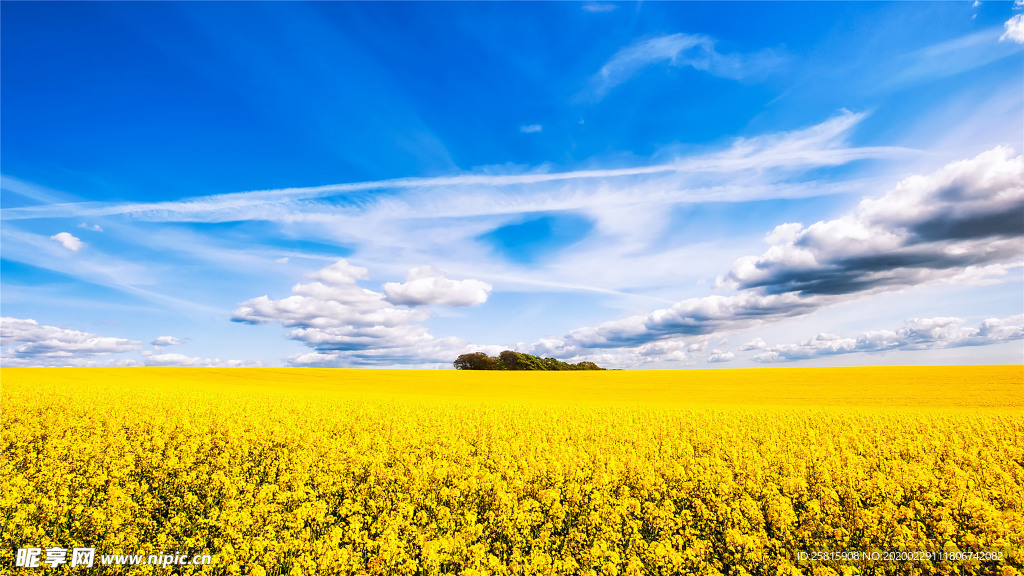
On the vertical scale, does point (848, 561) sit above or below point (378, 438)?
below

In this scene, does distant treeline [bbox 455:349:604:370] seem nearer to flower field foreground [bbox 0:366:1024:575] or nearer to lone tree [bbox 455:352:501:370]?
lone tree [bbox 455:352:501:370]

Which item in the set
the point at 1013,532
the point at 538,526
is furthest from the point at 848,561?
the point at 538,526

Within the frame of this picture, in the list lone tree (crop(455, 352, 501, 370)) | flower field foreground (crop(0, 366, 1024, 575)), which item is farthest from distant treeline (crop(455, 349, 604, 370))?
flower field foreground (crop(0, 366, 1024, 575))

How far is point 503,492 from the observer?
297 inches

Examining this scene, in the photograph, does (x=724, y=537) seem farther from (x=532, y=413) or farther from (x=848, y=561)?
(x=532, y=413)

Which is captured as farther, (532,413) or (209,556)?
(532,413)

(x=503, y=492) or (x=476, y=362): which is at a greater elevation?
(x=476, y=362)

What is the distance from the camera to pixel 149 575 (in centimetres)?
573

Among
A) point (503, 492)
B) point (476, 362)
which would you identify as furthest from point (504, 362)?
point (503, 492)

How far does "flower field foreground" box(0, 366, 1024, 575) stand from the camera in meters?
6.03

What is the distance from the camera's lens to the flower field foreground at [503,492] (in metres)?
6.03

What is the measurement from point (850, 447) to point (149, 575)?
48.5 feet

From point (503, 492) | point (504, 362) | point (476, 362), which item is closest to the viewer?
point (503, 492)

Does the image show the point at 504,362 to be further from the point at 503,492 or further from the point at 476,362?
the point at 503,492
